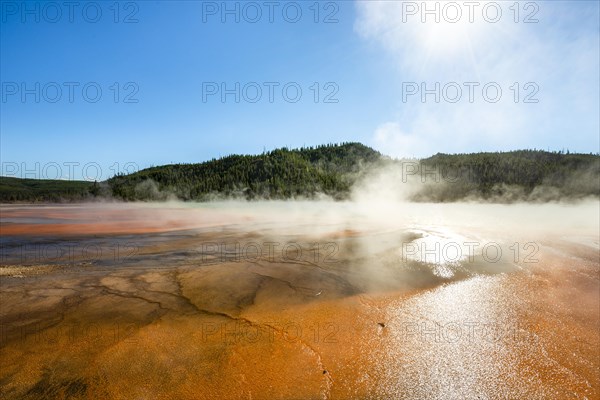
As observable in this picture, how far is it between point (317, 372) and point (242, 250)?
280 inches

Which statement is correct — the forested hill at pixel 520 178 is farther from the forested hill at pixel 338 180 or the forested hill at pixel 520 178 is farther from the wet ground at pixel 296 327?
the wet ground at pixel 296 327

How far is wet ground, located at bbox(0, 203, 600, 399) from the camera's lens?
344cm

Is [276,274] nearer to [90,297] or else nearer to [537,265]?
[90,297]

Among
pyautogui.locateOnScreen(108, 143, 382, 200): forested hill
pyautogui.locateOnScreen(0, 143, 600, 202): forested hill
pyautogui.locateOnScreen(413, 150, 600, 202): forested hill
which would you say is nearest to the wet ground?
pyautogui.locateOnScreen(0, 143, 600, 202): forested hill

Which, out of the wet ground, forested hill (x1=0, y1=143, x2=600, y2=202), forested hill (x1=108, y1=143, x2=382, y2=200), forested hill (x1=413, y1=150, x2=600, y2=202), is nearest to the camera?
the wet ground

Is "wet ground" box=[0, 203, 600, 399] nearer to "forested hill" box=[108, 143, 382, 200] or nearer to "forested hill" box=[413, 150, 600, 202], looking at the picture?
"forested hill" box=[413, 150, 600, 202]

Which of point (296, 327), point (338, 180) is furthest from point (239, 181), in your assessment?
point (296, 327)

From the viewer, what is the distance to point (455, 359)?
3.98 meters

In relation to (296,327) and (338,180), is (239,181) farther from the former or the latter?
(296,327)

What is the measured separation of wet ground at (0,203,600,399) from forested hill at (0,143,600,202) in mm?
59379

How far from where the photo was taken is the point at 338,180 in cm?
9369

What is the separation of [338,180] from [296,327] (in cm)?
9013

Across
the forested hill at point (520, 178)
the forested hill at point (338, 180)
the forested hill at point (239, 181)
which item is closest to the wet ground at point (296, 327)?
the forested hill at point (338, 180)

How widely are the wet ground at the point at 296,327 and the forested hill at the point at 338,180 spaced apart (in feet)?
195
